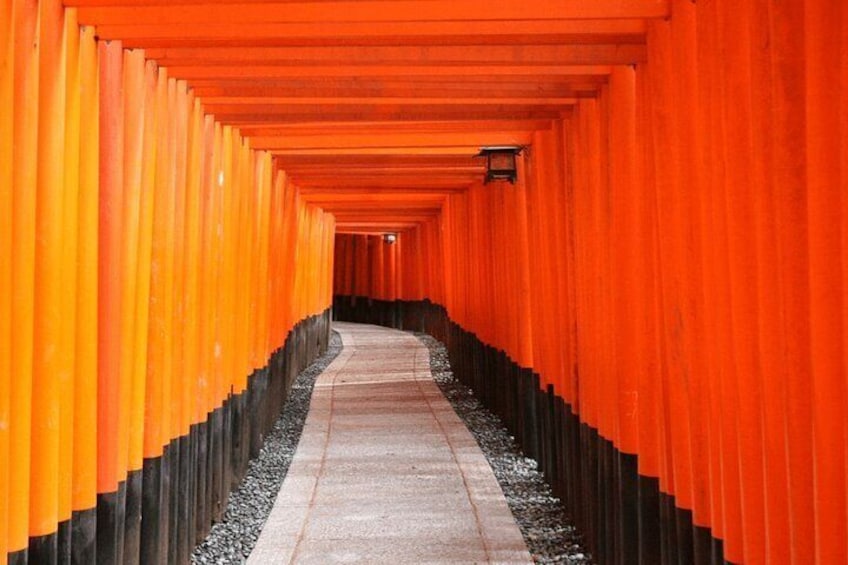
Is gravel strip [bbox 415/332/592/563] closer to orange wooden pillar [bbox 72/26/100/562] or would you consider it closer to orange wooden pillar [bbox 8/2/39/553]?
orange wooden pillar [bbox 72/26/100/562]

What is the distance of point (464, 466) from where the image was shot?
927cm

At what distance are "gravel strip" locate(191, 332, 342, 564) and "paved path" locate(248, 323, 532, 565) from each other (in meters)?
0.15

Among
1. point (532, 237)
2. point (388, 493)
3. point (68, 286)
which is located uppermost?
point (532, 237)

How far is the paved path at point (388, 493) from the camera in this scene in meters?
6.56

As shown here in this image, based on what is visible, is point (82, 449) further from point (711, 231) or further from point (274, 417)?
point (274, 417)

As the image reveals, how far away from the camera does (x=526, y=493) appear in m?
8.40

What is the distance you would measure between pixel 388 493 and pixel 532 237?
2807 mm

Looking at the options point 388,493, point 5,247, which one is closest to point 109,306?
point 5,247

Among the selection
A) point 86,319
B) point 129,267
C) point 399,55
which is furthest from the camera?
point 399,55

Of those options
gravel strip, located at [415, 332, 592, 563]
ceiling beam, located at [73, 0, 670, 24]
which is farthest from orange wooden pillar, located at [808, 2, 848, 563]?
gravel strip, located at [415, 332, 592, 563]

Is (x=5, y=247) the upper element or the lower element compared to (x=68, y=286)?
upper

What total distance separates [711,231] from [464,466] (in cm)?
572

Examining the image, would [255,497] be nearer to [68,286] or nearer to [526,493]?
[526,493]

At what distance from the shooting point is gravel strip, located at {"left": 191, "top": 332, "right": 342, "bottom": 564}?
6797 millimetres
